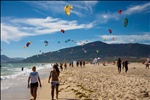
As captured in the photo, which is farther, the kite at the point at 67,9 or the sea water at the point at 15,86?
the kite at the point at 67,9

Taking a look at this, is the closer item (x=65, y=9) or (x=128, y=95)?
(x=128, y=95)

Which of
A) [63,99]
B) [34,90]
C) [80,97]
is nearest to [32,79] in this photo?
[34,90]

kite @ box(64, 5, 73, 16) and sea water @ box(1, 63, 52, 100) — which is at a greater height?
kite @ box(64, 5, 73, 16)

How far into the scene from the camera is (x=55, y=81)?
9805mm

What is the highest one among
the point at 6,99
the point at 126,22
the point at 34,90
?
the point at 126,22

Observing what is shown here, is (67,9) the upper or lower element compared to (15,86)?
upper

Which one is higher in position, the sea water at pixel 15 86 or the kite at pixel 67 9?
the kite at pixel 67 9

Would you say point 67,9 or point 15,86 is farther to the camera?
point 15,86

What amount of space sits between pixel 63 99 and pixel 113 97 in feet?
7.83

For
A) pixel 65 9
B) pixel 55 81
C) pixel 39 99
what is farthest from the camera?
pixel 65 9

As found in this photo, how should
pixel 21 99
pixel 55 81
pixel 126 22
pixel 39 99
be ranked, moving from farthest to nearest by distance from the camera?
pixel 126 22 < pixel 21 99 < pixel 39 99 < pixel 55 81

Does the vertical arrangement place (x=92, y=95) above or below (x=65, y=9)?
below

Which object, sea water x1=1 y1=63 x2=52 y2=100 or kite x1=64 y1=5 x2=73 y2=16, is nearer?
sea water x1=1 y1=63 x2=52 y2=100

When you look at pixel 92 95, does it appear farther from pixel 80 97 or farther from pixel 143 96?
pixel 143 96
